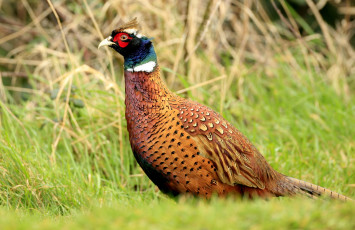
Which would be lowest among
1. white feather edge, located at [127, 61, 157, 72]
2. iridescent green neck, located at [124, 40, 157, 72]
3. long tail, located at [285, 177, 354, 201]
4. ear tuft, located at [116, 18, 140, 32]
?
long tail, located at [285, 177, 354, 201]

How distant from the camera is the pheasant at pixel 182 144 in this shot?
3.59m

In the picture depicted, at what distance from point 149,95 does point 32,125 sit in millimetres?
1881

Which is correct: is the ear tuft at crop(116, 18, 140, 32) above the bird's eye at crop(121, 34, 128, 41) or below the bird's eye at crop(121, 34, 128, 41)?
above

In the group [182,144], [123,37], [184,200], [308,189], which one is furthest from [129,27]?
[308,189]

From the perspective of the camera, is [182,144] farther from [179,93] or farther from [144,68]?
[179,93]

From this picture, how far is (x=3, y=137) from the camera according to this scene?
428cm

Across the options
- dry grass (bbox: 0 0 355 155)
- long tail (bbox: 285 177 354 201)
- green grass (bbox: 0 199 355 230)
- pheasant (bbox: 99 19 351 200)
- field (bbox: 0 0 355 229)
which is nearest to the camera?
green grass (bbox: 0 199 355 230)

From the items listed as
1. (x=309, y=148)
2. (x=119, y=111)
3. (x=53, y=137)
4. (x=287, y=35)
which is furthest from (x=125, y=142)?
(x=287, y=35)

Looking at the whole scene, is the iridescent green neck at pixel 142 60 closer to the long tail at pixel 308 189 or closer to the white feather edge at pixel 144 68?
the white feather edge at pixel 144 68

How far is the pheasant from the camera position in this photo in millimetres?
3592

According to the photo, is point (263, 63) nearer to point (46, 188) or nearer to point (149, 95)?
point (149, 95)

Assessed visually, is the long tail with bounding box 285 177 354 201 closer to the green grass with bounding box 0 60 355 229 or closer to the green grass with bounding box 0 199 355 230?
the green grass with bounding box 0 60 355 229

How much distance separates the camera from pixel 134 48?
3.94 meters

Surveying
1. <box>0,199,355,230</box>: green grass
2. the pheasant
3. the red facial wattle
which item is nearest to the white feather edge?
the pheasant
